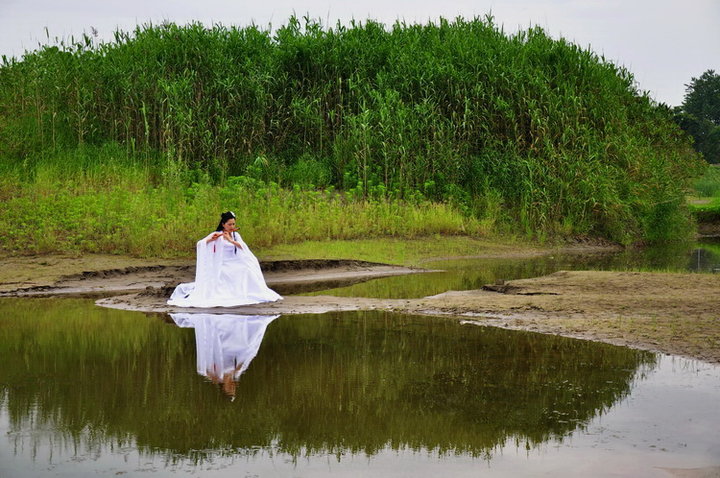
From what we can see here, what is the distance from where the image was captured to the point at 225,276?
12766 millimetres

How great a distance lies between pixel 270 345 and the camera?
30.8 feet

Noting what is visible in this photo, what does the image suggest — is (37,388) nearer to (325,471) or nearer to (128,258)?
(325,471)

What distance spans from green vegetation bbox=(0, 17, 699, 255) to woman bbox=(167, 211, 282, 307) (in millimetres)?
7668

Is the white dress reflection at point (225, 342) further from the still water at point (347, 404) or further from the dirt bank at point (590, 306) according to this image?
the dirt bank at point (590, 306)

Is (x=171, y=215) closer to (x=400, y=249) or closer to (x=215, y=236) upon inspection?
(x=215, y=236)

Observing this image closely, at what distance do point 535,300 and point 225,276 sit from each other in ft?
16.3

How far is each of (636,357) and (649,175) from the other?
20.6 meters

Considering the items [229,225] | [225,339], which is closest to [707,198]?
[229,225]

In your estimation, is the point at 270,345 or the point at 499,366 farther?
the point at 270,345

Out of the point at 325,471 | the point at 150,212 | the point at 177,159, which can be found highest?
the point at 177,159

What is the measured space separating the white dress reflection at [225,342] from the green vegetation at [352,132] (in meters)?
9.26

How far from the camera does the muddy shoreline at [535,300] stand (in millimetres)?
9414

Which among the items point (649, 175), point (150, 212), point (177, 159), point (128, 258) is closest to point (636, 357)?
point (128, 258)

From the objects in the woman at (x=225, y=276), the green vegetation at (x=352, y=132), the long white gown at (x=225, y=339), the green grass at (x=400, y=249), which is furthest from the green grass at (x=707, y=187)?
the long white gown at (x=225, y=339)
